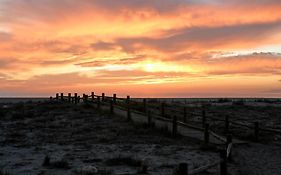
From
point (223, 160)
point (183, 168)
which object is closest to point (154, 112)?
point (223, 160)

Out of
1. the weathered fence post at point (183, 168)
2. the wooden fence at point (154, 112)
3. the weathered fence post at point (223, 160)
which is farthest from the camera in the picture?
the wooden fence at point (154, 112)

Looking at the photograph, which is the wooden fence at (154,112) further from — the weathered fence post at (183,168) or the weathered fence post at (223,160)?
the weathered fence post at (183,168)

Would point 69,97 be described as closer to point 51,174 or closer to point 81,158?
point 81,158

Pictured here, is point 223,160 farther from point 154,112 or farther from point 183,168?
point 154,112

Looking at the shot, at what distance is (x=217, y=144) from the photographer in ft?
70.5

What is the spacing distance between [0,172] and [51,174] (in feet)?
5.46

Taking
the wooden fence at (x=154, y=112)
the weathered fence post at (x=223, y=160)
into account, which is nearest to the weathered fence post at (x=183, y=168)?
the weathered fence post at (x=223, y=160)

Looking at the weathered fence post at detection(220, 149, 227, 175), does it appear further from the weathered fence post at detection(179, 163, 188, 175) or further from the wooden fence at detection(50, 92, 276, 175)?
the wooden fence at detection(50, 92, 276, 175)

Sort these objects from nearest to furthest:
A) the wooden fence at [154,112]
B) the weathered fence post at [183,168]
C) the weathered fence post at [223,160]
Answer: the weathered fence post at [183,168] → the weathered fence post at [223,160] → the wooden fence at [154,112]

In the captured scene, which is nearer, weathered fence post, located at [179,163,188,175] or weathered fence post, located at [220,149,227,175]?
weathered fence post, located at [179,163,188,175]

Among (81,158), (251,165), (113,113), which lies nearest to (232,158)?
(251,165)

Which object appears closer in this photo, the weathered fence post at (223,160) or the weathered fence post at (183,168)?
the weathered fence post at (183,168)

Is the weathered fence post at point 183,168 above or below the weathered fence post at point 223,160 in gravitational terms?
above

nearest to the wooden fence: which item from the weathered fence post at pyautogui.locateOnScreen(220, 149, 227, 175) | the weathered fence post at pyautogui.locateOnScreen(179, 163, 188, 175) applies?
the weathered fence post at pyautogui.locateOnScreen(220, 149, 227, 175)
